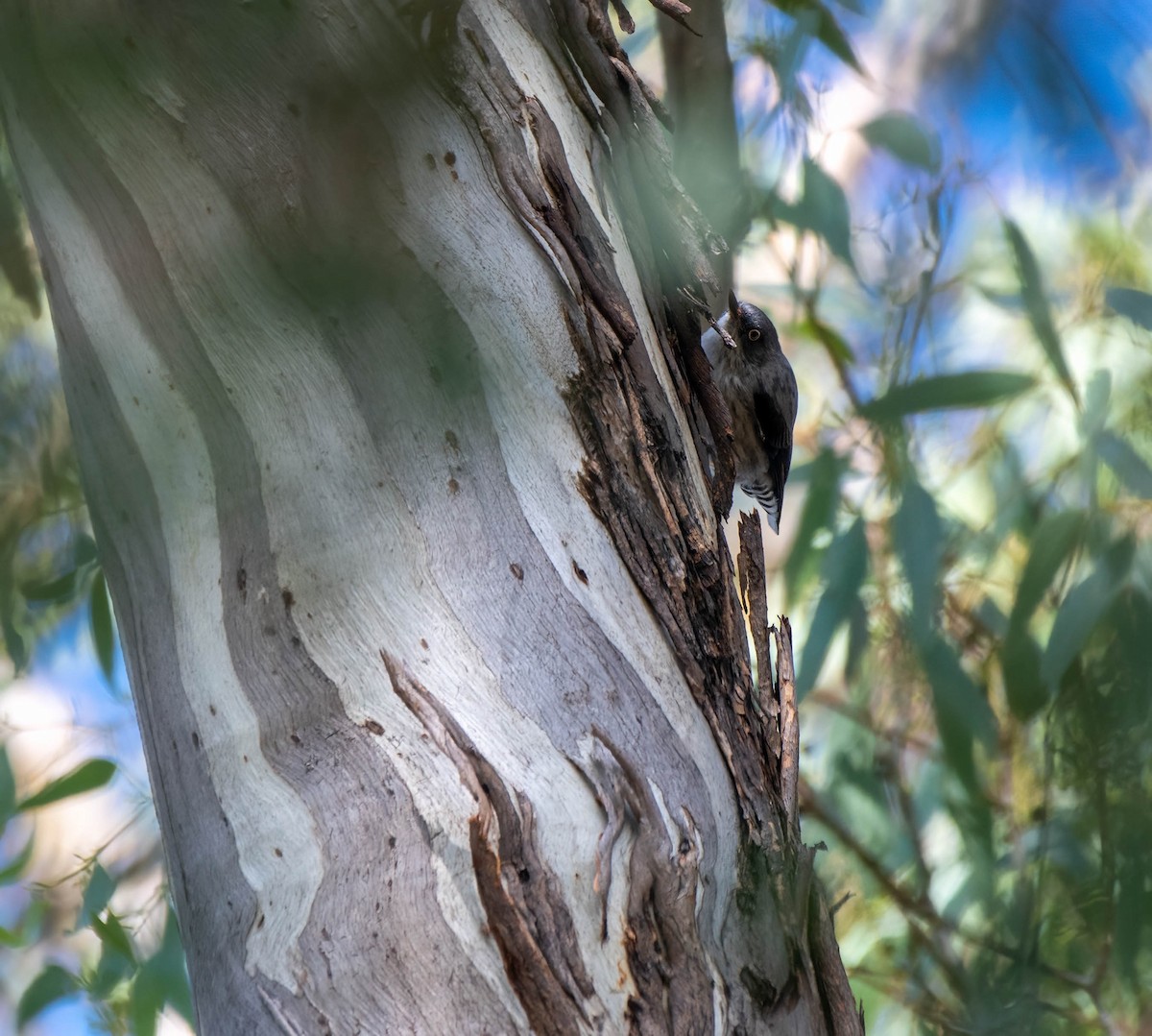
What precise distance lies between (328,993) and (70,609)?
93 centimetres

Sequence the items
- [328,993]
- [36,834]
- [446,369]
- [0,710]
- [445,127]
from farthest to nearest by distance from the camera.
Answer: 1. [36,834]
2. [0,710]
3. [445,127]
4. [446,369]
5. [328,993]

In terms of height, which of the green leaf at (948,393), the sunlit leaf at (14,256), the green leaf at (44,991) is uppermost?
the sunlit leaf at (14,256)

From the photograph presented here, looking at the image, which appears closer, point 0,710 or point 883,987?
point 883,987

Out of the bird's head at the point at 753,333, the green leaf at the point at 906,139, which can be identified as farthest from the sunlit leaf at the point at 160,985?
the bird's head at the point at 753,333

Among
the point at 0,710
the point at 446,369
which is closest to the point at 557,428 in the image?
the point at 446,369

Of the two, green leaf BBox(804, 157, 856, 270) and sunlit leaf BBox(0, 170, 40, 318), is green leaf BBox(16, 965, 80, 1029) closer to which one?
sunlit leaf BBox(0, 170, 40, 318)

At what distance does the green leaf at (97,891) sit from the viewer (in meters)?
1.67

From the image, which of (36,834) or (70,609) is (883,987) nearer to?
(70,609)

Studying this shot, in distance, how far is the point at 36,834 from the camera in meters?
1.97

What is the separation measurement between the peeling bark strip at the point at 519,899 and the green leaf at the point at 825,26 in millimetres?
665

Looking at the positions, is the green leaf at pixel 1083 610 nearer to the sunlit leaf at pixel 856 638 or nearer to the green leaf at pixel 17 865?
the sunlit leaf at pixel 856 638

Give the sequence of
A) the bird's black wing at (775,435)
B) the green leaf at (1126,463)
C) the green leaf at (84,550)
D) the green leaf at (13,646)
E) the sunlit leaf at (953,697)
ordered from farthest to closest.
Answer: the bird's black wing at (775,435) → the green leaf at (84,550) → the green leaf at (13,646) → the sunlit leaf at (953,697) → the green leaf at (1126,463)

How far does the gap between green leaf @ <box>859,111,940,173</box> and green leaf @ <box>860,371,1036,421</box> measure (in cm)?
23

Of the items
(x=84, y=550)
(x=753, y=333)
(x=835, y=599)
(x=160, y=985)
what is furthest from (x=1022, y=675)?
(x=753, y=333)
